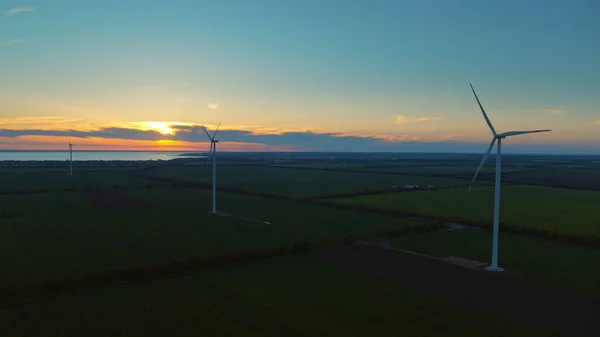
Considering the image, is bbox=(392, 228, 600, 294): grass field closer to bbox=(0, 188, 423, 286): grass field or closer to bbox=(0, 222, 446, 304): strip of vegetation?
bbox=(0, 188, 423, 286): grass field

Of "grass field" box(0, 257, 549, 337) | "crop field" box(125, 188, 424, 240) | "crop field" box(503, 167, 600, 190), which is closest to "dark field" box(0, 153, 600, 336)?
"grass field" box(0, 257, 549, 337)

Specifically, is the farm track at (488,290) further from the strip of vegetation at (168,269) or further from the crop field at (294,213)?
the crop field at (294,213)

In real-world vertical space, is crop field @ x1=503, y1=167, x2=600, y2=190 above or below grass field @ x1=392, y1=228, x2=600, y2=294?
above

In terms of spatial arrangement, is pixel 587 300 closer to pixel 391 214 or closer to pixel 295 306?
pixel 295 306

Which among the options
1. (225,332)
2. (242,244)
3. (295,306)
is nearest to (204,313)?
(225,332)

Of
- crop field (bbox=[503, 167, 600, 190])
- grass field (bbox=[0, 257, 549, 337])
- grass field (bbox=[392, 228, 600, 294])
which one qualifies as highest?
crop field (bbox=[503, 167, 600, 190])

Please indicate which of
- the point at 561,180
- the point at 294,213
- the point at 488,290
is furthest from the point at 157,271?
the point at 561,180
